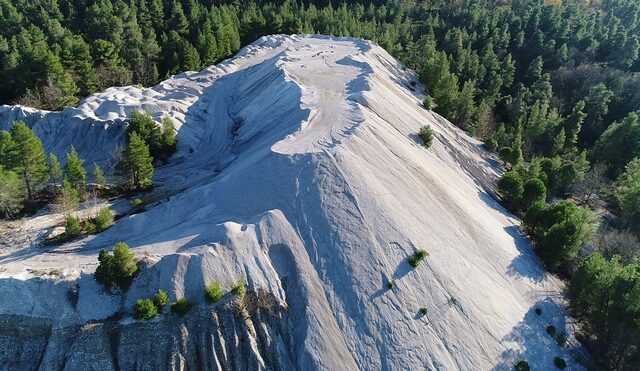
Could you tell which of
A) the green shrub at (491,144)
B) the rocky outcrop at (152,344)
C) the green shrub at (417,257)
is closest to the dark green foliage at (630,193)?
the green shrub at (491,144)

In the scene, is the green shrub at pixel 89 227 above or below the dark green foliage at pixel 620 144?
above

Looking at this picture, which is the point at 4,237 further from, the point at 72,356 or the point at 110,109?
the point at 110,109

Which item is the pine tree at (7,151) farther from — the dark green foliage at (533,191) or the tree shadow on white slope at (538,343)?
the dark green foliage at (533,191)

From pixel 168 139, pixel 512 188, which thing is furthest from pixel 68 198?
pixel 512 188

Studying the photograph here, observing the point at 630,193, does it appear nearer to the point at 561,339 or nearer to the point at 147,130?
the point at 561,339

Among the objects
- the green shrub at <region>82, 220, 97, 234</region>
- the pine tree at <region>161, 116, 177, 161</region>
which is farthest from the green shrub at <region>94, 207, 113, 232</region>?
the pine tree at <region>161, 116, 177, 161</region>
